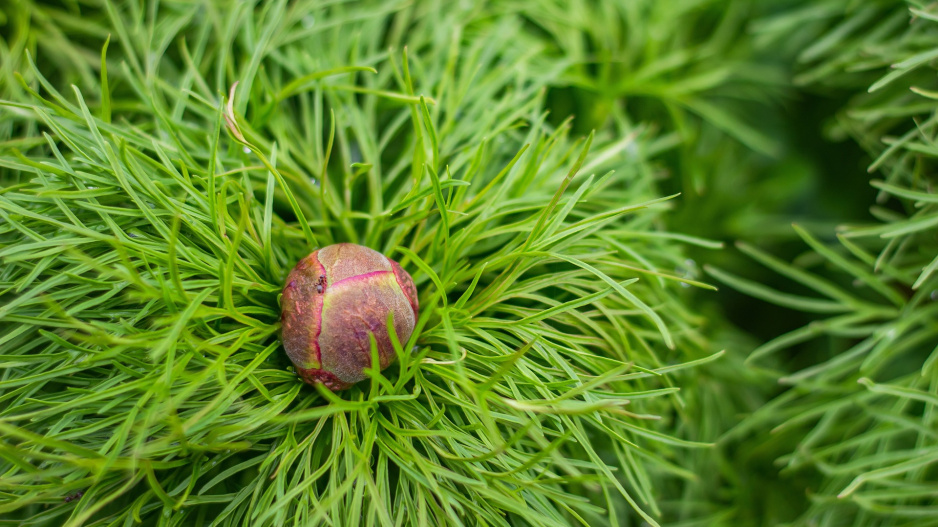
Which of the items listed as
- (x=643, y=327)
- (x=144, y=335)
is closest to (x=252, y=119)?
(x=144, y=335)

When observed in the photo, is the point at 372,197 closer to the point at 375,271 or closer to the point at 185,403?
the point at 375,271

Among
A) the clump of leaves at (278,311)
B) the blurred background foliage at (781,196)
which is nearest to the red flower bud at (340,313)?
the clump of leaves at (278,311)

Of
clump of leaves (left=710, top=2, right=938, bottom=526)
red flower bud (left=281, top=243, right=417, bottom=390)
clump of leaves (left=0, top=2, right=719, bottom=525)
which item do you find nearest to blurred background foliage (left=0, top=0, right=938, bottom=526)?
clump of leaves (left=710, top=2, right=938, bottom=526)

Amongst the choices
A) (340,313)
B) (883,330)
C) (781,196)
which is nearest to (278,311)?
(340,313)

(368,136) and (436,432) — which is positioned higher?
(368,136)

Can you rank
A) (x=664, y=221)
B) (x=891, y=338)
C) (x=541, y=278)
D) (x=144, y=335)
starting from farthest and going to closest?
1. (x=664, y=221)
2. (x=891, y=338)
3. (x=541, y=278)
4. (x=144, y=335)

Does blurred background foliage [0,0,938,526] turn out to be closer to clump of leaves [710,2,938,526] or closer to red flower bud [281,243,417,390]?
clump of leaves [710,2,938,526]
